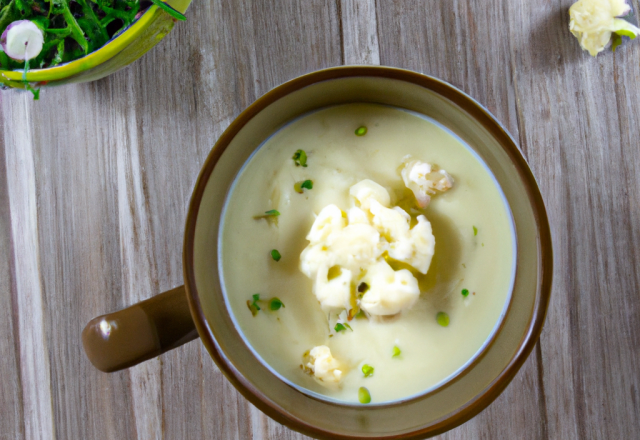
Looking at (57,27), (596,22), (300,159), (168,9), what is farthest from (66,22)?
(596,22)

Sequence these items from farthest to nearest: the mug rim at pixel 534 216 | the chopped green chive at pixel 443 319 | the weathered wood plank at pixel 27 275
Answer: the weathered wood plank at pixel 27 275 → the chopped green chive at pixel 443 319 → the mug rim at pixel 534 216

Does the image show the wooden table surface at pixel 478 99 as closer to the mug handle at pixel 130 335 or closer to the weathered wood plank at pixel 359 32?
the weathered wood plank at pixel 359 32

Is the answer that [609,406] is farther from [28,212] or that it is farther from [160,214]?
[28,212]

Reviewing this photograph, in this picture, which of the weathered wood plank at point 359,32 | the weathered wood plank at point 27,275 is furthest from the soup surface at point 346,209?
the weathered wood plank at point 27,275

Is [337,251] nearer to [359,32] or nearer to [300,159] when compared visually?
[300,159]

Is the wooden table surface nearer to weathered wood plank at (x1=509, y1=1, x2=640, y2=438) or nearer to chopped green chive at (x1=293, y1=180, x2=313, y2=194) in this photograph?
weathered wood plank at (x1=509, y1=1, x2=640, y2=438)
